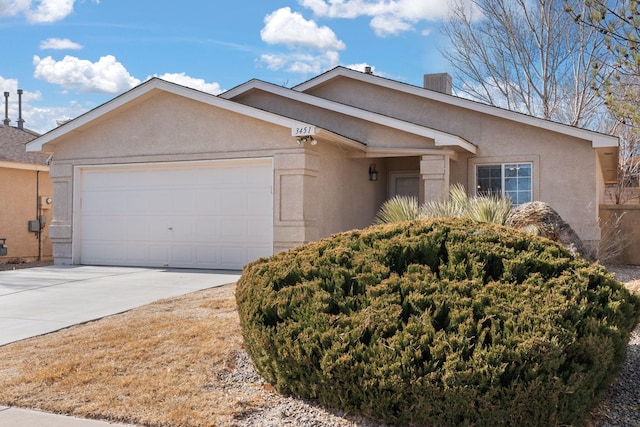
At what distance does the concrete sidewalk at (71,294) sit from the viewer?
16.3 feet

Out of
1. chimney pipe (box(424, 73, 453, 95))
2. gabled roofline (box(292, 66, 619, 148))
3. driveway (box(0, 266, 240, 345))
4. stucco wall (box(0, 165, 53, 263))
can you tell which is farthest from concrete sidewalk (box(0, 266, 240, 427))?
chimney pipe (box(424, 73, 453, 95))

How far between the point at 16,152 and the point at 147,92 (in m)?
7.35

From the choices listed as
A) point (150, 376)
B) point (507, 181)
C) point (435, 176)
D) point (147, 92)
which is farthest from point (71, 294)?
point (507, 181)

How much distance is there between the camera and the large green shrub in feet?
13.0

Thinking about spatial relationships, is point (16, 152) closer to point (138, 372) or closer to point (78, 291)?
point (78, 291)

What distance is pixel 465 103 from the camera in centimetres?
1448

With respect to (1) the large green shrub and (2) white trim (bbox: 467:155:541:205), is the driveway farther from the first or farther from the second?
(2) white trim (bbox: 467:155:541:205)

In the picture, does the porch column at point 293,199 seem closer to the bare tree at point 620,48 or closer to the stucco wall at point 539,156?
the stucco wall at point 539,156

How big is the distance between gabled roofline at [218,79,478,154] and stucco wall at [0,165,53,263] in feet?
22.4

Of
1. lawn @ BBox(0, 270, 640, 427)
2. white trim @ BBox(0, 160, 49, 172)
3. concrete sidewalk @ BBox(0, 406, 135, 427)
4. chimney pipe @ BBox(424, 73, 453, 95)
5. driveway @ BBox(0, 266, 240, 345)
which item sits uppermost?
chimney pipe @ BBox(424, 73, 453, 95)

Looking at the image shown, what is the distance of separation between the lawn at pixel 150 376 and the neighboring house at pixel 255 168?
537cm

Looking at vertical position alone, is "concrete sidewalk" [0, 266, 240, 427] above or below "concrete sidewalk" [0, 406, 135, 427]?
above

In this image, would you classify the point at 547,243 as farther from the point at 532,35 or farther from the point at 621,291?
the point at 532,35

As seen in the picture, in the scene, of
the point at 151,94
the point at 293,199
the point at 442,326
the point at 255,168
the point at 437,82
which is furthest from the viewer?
the point at 437,82
